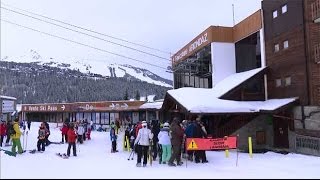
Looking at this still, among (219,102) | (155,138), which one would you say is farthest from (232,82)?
(155,138)

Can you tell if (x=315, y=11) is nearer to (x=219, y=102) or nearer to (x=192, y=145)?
(x=219, y=102)

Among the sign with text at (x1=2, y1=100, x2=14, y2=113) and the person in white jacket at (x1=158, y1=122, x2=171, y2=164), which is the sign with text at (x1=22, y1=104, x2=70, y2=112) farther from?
the person in white jacket at (x1=158, y1=122, x2=171, y2=164)

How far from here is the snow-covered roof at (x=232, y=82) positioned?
24.9m

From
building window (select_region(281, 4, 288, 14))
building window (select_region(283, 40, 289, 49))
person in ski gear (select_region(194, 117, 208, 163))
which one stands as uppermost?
building window (select_region(281, 4, 288, 14))

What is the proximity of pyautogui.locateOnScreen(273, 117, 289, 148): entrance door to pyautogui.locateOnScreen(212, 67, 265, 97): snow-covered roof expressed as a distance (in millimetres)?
3018

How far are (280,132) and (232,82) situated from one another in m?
4.73

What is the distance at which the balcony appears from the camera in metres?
20.4

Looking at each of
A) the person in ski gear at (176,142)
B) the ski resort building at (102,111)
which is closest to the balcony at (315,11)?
the person in ski gear at (176,142)

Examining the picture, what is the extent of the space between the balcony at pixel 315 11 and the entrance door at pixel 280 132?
5751mm

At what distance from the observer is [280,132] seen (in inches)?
922

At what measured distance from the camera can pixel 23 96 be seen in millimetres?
155750

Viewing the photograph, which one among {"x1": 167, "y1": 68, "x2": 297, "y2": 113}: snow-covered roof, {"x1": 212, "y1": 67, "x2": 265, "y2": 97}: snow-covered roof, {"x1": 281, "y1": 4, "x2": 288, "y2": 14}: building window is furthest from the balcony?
{"x1": 212, "y1": 67, "x2": 265, "y2": 97}: snow-covered roof

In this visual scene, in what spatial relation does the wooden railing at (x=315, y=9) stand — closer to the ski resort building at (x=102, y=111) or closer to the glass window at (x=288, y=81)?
the glass window at (x=288, y=81)

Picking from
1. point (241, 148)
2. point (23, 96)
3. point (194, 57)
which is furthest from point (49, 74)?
point (241, 148)
